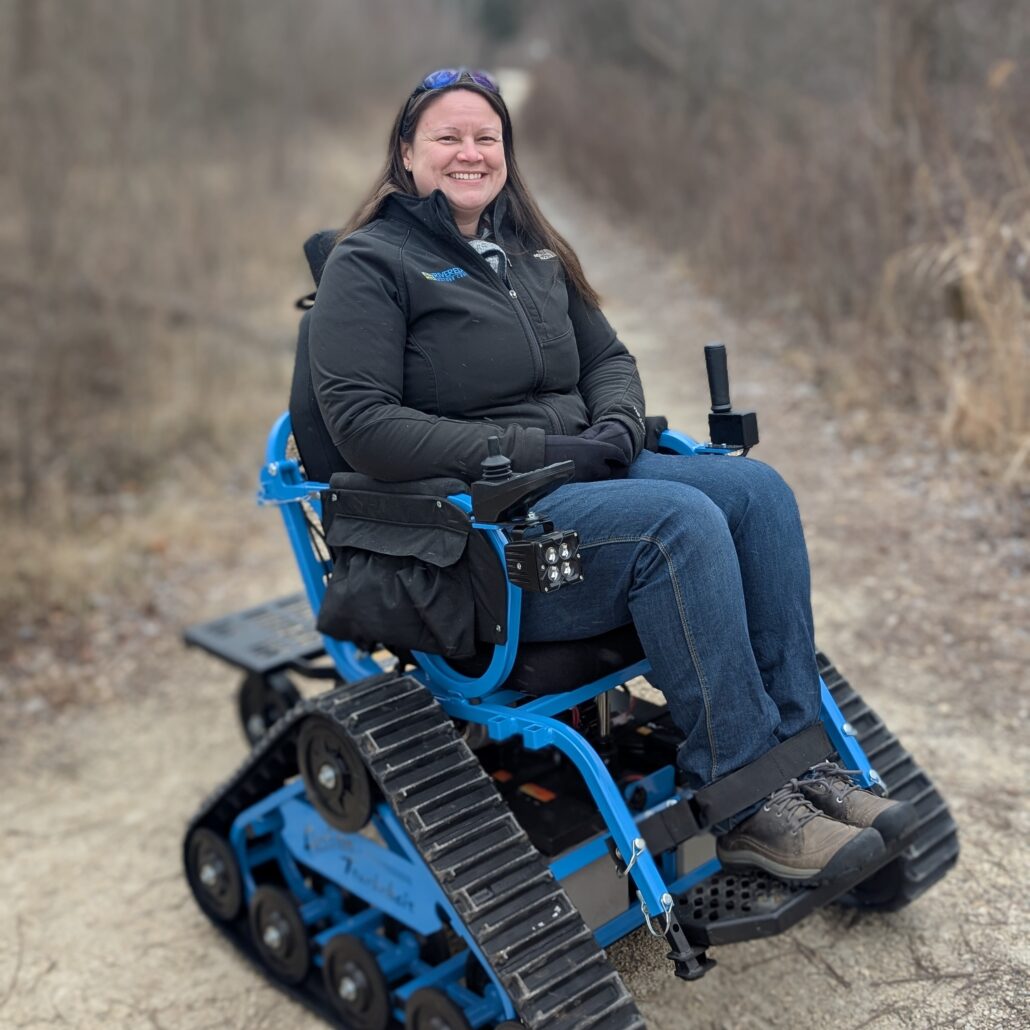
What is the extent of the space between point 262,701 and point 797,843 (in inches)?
95.2

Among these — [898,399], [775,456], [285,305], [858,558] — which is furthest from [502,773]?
[285,305]

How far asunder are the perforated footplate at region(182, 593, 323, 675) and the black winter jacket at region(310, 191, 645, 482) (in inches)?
58.9

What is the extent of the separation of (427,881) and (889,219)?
617 centimetres

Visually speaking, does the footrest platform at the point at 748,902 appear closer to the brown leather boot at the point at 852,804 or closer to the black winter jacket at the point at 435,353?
the brown leather boot at the point at 852,804

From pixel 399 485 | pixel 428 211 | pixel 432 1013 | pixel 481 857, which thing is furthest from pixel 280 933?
pixel 428 211

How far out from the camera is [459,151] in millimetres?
2885

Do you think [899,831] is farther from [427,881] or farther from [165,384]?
[165,384]

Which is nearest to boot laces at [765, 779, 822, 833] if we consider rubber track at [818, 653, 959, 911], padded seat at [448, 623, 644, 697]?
padded seat at [448, 623, 644, 697]

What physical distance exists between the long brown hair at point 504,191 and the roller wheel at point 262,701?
1801mm

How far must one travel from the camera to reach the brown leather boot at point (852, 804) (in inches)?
96.7

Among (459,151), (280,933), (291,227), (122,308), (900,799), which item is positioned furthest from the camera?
(291,227)

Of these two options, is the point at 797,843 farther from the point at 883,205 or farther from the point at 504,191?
the point at 883,205

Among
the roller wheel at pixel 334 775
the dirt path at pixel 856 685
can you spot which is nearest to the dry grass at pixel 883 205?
the dirt path at pixel 856 685

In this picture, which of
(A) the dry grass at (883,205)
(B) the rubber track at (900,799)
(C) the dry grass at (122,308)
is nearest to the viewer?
(B) the rubber track at (900,799)
